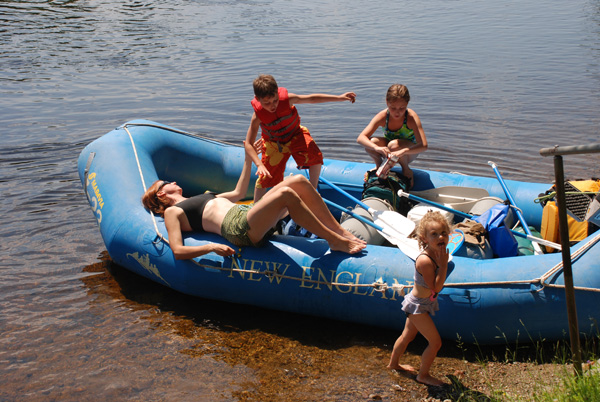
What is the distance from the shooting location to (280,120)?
5082 millimetres

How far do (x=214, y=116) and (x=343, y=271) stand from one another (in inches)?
255

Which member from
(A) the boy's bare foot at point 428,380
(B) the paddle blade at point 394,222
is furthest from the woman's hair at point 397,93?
(A) the boy's bare foot at point 428,380

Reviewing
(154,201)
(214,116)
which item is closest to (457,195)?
(154,201)

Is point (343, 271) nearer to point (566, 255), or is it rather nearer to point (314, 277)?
point (314, 277)

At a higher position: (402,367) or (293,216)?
(293,216)

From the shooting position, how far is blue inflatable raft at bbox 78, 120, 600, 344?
3.68 m

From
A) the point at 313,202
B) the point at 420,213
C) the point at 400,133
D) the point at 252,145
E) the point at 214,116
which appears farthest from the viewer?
the point at 214,116

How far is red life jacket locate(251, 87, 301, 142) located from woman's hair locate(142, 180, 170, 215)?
982mm

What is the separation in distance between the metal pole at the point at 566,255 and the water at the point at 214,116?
1.19 m

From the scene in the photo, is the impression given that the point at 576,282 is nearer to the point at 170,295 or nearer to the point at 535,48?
the point at 170,295

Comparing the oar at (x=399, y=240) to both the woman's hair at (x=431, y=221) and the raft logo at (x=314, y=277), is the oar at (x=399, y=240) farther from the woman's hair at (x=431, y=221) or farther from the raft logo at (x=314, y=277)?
the woman's hair at (x=431, y=221)

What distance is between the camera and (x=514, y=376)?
3609mm

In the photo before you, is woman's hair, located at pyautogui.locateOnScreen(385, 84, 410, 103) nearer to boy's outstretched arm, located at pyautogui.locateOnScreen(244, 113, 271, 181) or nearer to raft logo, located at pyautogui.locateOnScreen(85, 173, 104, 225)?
boy's outstretched arm, located at pyautogui.locateOnScreen(244, 113, 271, 181)

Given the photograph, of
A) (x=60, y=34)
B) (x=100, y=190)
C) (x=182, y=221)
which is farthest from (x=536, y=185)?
(x=60, y=34)
